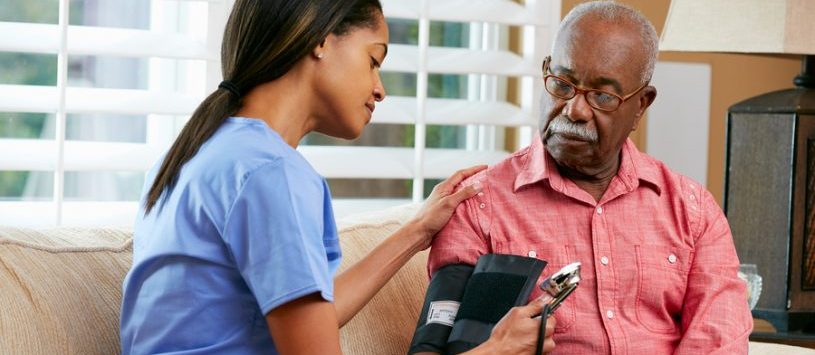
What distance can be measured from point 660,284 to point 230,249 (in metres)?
0.81

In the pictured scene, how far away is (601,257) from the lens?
184cm

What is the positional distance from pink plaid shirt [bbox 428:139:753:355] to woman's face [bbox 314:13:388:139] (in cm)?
42

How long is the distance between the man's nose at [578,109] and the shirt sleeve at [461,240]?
0.19m

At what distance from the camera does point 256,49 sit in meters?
1.41

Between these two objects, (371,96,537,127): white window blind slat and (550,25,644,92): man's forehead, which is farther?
(371,96,537,127): white window blind slat

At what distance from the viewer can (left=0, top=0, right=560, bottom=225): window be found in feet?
7.23

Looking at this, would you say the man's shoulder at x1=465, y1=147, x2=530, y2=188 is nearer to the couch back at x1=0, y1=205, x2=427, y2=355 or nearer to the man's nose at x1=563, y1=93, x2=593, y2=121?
the man's nose at x1=563, y1=93, x2=593, y2=121

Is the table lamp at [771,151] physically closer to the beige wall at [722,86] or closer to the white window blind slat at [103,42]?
the beige wall at [722,86]

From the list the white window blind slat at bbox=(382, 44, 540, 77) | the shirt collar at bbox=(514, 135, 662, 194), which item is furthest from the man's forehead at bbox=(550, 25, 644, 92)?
the white window blind slat at bbox=(382, 44, 540, 77)

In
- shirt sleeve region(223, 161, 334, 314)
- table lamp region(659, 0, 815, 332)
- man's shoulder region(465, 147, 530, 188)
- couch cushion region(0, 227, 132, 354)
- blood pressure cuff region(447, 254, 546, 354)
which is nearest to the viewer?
shirt sleeve region(223, 161, 334, 314)

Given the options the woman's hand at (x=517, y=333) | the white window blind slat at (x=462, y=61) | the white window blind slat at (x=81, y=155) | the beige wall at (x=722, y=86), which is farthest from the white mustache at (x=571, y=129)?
the beige wall at (x=722, y=86)

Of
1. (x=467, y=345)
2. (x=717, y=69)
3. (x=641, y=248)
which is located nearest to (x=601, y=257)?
(x=641, y=248)

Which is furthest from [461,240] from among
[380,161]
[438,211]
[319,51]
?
[380,161]

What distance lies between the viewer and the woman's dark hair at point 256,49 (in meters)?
1.39
